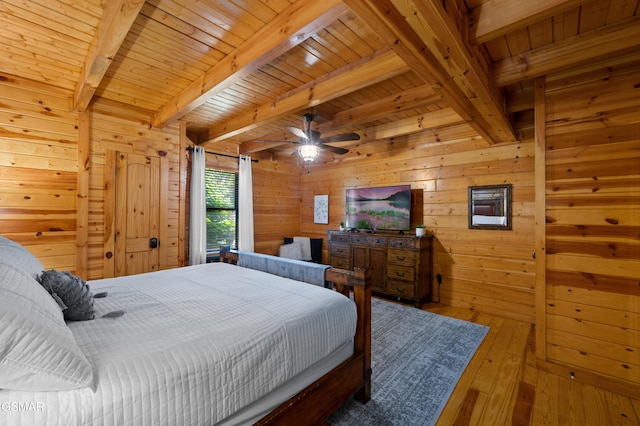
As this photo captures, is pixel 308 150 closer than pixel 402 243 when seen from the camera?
Yes

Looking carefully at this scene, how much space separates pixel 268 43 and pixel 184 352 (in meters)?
1.84

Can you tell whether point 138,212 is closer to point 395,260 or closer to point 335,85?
point 335,85

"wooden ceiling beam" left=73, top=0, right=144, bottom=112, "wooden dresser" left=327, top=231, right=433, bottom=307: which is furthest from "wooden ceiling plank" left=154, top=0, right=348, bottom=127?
"wooden dresser" left=327, top=231, right=433, bottom=307

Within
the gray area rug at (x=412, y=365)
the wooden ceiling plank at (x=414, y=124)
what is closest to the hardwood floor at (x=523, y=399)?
the gray area rug at (x=412, y=365)

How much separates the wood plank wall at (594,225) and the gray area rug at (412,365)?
846 millimetres

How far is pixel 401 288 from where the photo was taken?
3.96 metres

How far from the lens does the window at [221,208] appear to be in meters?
4.50

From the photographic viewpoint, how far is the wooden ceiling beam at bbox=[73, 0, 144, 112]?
1.48m

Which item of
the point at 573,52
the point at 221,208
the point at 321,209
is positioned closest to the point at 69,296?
the point at 221,208

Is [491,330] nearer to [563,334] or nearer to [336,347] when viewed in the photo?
[563,334]

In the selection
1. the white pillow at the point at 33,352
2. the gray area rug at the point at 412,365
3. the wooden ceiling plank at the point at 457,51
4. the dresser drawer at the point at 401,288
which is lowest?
the gray area rug at the point at 412,365

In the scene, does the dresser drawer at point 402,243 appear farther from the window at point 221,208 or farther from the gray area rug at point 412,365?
the window at point 221,208

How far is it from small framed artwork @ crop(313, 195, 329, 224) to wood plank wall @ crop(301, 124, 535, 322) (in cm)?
107

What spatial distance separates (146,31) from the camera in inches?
74.5
